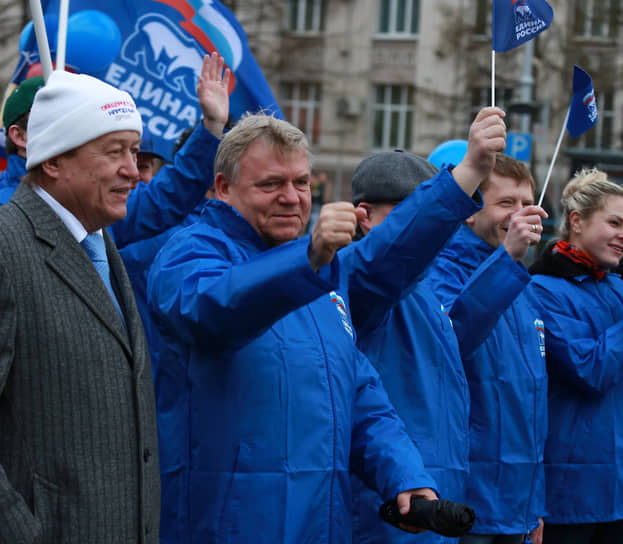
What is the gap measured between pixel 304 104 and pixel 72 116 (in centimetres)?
2878

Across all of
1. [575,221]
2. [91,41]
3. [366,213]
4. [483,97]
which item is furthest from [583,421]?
[483,97]

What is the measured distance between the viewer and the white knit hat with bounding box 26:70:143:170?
2406 millimetres

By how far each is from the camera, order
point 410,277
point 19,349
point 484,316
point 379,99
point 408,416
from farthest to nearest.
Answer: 1. point 379,99
2. point 484,316
3. point 408,416
4. point 410,277
5. point 19,349

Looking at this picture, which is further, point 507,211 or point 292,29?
point 292,29

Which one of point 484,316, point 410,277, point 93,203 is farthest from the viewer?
point 484,316

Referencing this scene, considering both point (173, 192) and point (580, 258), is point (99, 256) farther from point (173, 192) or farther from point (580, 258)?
point (580, 258)

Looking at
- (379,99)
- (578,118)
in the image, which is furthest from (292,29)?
(578,118)

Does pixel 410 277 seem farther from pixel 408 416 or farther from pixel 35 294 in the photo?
pixel 35 294

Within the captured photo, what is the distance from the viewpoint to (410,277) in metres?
3.01

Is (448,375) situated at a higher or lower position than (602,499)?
higher

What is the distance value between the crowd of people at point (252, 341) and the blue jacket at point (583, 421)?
21 cm

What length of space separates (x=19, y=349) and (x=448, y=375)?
1.60 m

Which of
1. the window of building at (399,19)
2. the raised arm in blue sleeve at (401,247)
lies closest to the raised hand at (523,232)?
the raised arm in blue sleeve at (401,247)

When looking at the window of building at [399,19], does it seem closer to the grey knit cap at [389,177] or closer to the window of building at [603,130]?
the window of building at [603,130]
